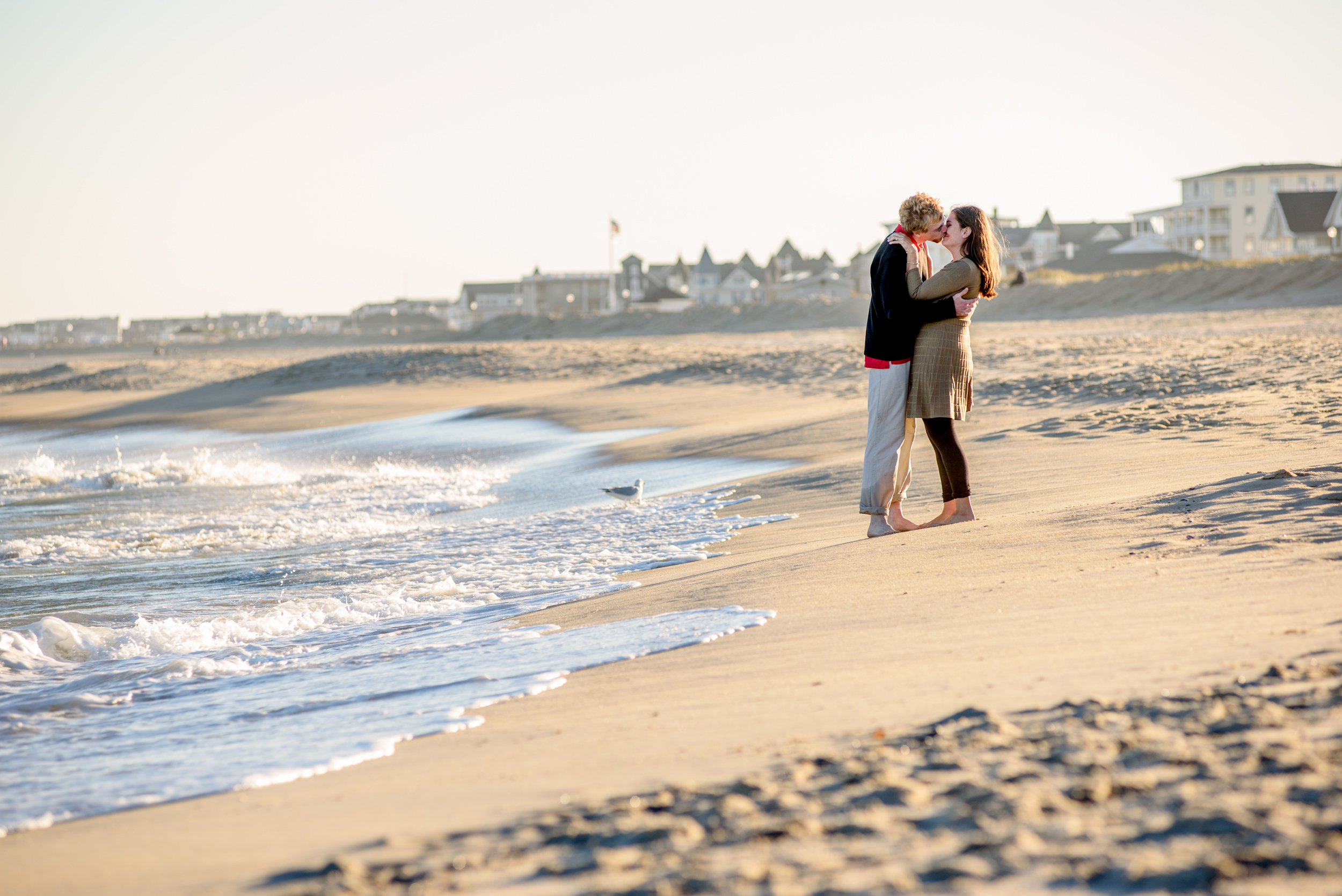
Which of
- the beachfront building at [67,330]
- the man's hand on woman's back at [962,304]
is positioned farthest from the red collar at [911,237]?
the beachfront building at [67,330]

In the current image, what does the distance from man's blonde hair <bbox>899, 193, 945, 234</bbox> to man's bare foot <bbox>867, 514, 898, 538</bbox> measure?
4.85 feet

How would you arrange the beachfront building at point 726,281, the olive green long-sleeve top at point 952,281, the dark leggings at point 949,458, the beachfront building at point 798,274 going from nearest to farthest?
the olive green long-sleeve top at point 952,281
the dark leggings at point 949,458
the beachfront building at point 798,274
the beachfront building at point 726,281

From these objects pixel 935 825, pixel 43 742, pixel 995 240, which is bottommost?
pixel 43 742

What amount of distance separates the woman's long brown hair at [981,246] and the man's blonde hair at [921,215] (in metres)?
0.08

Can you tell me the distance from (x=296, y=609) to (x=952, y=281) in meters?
3.86

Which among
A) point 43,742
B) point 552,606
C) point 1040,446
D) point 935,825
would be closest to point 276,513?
point 552,606

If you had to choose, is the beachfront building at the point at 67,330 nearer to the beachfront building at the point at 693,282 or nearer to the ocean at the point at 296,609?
the beachfront building at the point at 693,282

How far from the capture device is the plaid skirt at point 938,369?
5363 mm

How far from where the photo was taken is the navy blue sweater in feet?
17.4

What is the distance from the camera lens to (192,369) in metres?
36.3

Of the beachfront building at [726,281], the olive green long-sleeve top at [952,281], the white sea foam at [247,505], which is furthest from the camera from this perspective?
the beachfront building at [726,281]

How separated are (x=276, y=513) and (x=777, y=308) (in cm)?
4632

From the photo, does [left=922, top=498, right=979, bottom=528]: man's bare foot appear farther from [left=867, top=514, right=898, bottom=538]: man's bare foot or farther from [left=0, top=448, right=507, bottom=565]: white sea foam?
[left=0, top=448, right=507, bottom=565]: white sea foam

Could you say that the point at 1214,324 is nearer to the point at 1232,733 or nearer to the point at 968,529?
the point at 968,529
